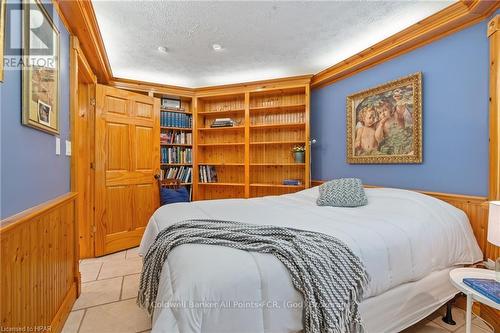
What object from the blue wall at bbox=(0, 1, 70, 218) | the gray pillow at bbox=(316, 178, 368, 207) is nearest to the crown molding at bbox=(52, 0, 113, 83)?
the blue wall at bbox=(0, 1, 70, 218)

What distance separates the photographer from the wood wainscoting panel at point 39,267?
1022mm

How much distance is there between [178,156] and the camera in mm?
4074

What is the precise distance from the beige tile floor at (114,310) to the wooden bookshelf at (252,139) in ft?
5.78

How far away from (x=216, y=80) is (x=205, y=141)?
103 cm

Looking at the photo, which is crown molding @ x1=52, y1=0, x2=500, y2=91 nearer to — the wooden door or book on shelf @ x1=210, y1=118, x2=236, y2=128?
the wooden door

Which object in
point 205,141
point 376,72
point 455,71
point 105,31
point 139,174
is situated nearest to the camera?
point 455,71

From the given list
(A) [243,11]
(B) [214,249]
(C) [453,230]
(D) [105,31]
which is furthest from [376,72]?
(D) [105,31]

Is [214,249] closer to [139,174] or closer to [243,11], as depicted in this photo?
[243,11]

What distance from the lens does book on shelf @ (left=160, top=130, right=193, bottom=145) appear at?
397cm

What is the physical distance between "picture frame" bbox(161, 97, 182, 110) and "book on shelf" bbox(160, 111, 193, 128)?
0.13 meters

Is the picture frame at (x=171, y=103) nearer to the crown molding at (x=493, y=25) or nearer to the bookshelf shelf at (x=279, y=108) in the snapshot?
the bookshelf shelf at (x=279, y=108)

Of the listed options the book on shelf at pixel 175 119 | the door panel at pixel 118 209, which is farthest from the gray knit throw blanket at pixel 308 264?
the book on shelf at pixel 175 119

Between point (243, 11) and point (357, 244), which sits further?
point (243, 11)

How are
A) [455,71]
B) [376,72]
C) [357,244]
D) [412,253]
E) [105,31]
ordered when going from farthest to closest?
[376,72], [105,31], [455,71], [412,253], [357,244]
